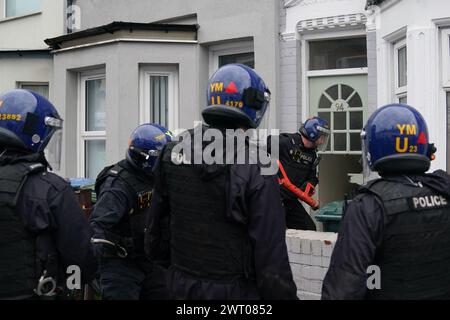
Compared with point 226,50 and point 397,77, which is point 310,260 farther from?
point 226,50

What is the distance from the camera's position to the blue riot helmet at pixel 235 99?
2.83 m

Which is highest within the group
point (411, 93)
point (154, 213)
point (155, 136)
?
point (411, 93)

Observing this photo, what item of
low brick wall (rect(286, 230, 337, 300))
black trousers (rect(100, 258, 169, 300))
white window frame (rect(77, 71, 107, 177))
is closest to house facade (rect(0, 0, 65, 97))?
white window frame (rect(77, 71, 107, 177))

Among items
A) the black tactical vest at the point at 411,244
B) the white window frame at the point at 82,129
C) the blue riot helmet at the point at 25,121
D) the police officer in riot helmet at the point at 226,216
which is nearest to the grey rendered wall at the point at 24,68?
the white window frame at the point at 82,129

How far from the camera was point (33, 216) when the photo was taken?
8.76 ft

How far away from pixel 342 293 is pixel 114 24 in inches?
A: 258

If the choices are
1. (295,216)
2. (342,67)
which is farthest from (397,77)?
(295,216)

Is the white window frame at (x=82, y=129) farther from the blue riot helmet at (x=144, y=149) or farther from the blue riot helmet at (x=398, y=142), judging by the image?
the blue riot helmet at (x=398, y=142)

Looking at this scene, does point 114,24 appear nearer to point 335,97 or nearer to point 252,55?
point 252,55

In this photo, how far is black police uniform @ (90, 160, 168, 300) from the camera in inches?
161

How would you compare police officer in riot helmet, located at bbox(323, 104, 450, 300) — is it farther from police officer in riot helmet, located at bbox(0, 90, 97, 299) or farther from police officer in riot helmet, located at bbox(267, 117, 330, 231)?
police officer in riot helmet, located at bbox(267, 117, 330, 231)
